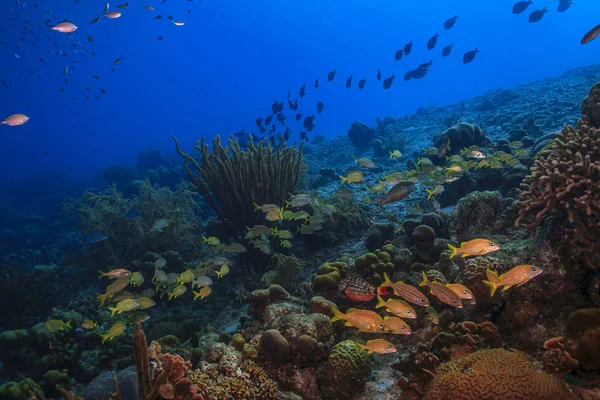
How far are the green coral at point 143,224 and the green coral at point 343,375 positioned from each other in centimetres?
670

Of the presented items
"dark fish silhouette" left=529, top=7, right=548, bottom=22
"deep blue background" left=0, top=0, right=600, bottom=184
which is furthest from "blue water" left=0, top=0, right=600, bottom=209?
"dark fish silhouette" left=529, top=7, right=548, bottom=22

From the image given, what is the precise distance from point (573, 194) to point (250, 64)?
179 metres

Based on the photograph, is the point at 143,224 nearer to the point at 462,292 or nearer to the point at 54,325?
the point at 54,325

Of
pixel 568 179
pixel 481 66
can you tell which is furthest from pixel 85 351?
pixel 481 66

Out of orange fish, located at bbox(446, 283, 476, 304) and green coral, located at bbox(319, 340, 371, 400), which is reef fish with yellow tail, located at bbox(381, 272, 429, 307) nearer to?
→ orange fish, located at bbox(446, 283, 476, 304)

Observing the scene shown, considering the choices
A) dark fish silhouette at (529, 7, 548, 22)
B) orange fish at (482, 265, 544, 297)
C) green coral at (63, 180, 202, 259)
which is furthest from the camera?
dark fish silhouette at (529, 7, 548, 22)

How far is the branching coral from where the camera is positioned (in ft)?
26.0

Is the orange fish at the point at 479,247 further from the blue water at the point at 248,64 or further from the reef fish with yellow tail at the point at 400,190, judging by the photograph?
the blue water at the point at 248,64

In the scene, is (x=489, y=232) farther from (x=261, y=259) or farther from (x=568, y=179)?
(x=261, y=259)

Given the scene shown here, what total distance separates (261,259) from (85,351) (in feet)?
13.6

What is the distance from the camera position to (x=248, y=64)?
541 feet

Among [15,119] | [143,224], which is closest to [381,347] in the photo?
[143,224]

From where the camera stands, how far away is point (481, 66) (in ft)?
609

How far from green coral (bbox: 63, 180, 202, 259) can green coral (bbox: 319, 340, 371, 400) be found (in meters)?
6.70
